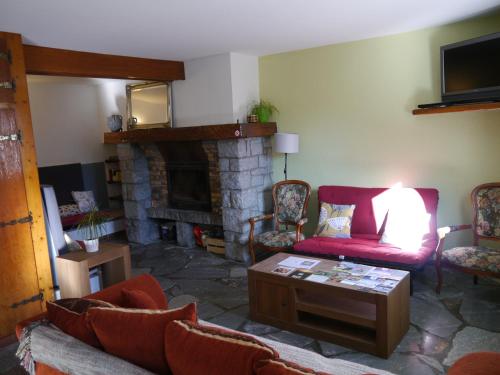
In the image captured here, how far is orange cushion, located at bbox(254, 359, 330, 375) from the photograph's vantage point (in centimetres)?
122

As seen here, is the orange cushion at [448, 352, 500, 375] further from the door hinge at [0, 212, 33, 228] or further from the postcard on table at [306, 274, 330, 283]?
the door hinge at [0, 212, 33, 228]

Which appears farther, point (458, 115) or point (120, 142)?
point (120, 142)

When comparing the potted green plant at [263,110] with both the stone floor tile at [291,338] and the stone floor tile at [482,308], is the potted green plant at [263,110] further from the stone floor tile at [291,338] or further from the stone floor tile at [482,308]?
A: the stone floor tile at [482,308]

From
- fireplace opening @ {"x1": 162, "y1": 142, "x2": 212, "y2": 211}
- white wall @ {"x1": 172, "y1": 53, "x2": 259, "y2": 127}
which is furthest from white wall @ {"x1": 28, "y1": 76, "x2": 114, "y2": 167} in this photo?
white wall @ {"x1": 172, "y1": 53, "x2": 259, "y2": 127}

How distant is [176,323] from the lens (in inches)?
59.1

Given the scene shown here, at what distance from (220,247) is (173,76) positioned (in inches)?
85.5

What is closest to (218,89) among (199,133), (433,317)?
(199,133)

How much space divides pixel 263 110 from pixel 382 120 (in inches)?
54.4

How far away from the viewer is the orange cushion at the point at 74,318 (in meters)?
1.71

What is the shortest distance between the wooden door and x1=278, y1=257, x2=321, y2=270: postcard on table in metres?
2.00

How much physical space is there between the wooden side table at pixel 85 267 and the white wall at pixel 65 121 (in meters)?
3.29

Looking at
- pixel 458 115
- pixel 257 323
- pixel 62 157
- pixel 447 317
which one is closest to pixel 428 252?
pixel 447 317

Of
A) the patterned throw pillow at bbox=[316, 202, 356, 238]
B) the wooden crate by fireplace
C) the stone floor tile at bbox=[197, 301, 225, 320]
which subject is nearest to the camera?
the stone floor tile at bbox=[197, 301, 225, 320]

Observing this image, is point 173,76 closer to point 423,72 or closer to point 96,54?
point 96,54
